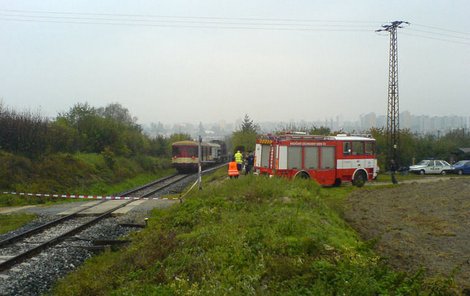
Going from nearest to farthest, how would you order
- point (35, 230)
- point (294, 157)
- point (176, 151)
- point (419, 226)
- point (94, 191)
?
point (419, 226)
point (35, 230)
point (294, 157)
point (94, 191)
point (176, 151)

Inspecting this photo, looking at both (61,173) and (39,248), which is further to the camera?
(61,173)

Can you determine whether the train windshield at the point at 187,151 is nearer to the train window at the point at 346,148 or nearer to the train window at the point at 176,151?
the train window at the point at 176,151

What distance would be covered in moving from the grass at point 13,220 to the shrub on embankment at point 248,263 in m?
5.64

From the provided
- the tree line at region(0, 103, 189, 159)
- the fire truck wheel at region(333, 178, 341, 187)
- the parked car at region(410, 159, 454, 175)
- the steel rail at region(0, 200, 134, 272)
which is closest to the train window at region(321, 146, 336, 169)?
the fire truck wheel at region(333, 178, 341, 187)

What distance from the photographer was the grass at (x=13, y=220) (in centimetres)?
1486

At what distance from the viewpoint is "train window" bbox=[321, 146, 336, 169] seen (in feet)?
78.2

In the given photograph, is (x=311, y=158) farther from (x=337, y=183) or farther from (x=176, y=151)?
(x=176, y=151)

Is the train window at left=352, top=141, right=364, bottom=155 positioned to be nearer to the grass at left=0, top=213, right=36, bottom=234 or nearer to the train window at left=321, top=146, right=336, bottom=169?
the train window at left=321, top=146, right=336, bottom=169

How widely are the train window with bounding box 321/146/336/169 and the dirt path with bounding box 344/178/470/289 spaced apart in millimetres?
2565

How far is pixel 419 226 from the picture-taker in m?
13.1

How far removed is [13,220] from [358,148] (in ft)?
54.3

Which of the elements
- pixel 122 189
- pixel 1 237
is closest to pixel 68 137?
pixel 122 189

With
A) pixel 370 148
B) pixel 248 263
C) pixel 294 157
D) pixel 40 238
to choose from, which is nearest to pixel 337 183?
pixel 370 148

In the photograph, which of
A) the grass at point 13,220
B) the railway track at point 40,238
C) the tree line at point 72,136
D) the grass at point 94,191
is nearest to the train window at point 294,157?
the railway track at point 40,238
